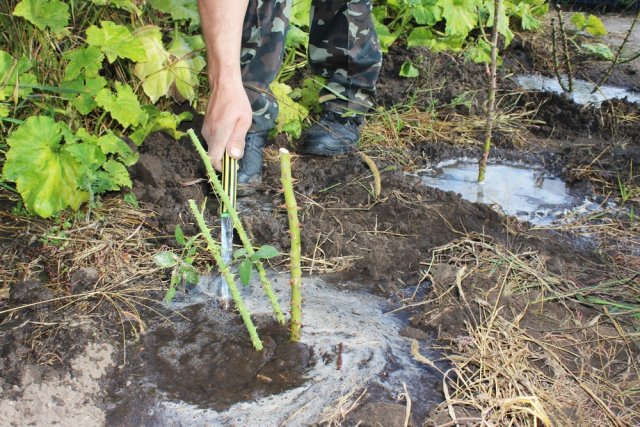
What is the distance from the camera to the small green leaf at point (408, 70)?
13.2ft

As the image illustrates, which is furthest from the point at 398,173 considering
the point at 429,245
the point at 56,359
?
the point at 56,359

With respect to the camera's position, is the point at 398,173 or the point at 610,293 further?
the point at 398,173

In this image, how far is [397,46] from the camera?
14.2 ft

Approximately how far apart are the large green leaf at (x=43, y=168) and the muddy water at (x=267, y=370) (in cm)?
72

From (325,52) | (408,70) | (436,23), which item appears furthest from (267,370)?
(436,23)

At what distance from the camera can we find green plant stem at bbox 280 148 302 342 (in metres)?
1.63

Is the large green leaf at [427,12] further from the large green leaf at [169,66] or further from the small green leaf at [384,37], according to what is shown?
the large green leaf at [169,66]

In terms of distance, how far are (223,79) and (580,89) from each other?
312 cm

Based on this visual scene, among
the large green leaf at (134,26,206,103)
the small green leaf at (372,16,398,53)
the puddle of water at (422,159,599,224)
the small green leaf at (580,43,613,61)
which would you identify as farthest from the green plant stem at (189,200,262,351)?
the small green leaf at (580,43,613,61)

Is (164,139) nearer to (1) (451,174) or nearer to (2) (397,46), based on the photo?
(1) (451,174)

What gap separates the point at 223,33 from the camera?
82.4 inches

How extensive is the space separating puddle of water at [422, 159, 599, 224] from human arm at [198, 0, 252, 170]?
1258 mm

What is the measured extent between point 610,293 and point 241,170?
5.30 feet

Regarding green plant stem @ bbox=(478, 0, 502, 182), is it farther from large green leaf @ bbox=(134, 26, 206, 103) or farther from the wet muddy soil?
large green leaf @ bbox=(134, 26, 206, 103)
